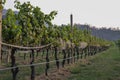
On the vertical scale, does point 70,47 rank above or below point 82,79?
above

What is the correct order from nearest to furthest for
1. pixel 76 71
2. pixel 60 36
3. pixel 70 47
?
1. pixel 76 71
2. pixel 60 36
3. pixel 70 47

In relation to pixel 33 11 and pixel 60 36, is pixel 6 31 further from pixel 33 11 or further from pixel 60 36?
pixel 60 36

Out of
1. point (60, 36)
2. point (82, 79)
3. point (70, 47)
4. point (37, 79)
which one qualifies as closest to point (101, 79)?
point (82, 79)

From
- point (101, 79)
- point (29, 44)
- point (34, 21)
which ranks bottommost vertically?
point (101, 79)

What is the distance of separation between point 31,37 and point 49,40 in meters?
3.94

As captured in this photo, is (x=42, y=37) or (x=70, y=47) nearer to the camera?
(x=42, y=37)

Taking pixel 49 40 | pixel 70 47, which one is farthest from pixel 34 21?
pixel 70 47

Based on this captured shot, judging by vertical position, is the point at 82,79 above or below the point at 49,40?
below

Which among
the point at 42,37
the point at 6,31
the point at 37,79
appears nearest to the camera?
the point at 6,31

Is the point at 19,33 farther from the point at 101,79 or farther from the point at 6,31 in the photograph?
the point at 101,79

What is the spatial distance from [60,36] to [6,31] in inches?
483

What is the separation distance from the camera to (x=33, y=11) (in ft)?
75.1

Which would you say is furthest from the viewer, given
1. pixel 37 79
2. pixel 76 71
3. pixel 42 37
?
pixel 76 71

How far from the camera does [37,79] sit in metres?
20.6
